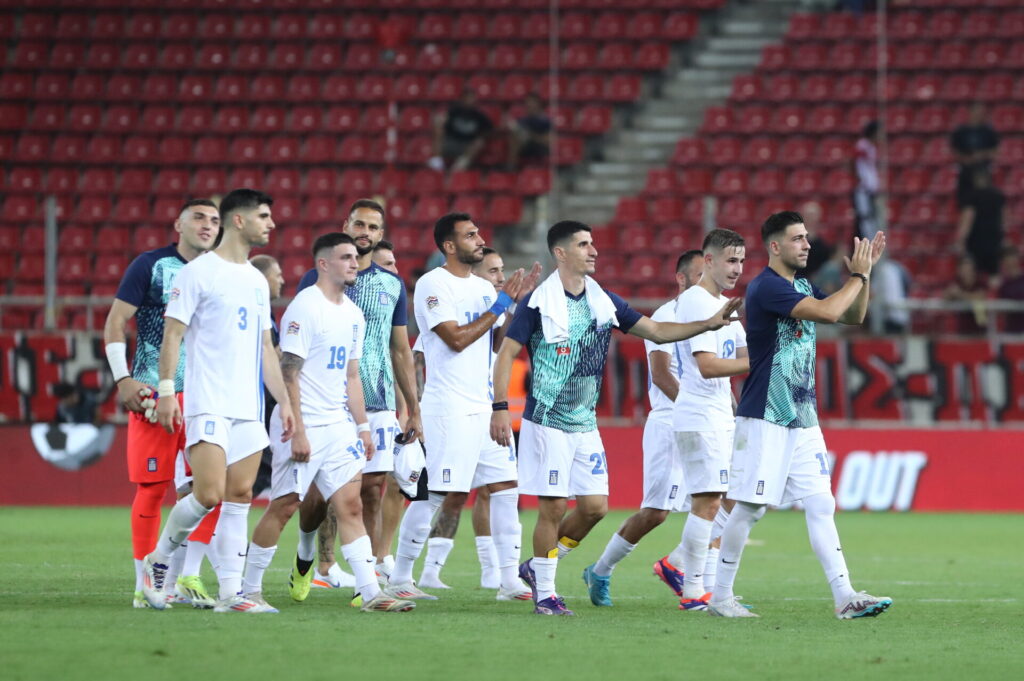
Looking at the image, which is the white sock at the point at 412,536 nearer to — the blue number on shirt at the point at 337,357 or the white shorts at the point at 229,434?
the blue number on shirt at the point at 337,357

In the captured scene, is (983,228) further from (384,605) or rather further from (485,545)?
(384,605)

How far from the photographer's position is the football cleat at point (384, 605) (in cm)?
954

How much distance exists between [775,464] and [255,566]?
3.08 m

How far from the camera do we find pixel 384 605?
9.55 m

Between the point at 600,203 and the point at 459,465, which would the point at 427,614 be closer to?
the point at 459,465

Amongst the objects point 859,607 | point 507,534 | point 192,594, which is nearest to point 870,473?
point 507,534

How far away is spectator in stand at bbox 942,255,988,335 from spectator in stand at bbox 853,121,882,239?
122 centimetres

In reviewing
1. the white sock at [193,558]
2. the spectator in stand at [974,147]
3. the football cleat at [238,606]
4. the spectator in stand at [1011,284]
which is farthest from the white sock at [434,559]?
the spectator in stand at [974,147]

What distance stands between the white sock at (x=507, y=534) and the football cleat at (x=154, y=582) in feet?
7.14

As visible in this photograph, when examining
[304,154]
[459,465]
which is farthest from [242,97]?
[459,465]

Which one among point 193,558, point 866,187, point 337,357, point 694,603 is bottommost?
point 694,603

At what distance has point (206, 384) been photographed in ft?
29.4

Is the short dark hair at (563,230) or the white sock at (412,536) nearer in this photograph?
the short dark hair at (563,230)

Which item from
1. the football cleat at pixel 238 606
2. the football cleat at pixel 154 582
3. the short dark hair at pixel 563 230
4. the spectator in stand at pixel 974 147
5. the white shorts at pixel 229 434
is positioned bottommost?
the football cleat at pixel 238 606
